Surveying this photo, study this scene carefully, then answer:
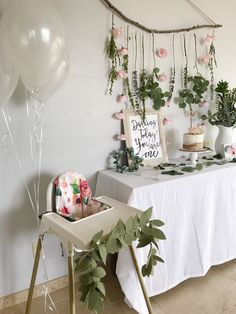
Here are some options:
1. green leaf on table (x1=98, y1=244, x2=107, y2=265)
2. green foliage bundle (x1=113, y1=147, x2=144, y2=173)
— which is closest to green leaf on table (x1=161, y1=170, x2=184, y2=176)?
green foliage bundle (x1=113, y1=147, x2=144, y2=173)

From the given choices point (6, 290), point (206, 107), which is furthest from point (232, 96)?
point (6, 290)

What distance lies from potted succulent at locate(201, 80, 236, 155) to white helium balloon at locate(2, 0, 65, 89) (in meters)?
1.35

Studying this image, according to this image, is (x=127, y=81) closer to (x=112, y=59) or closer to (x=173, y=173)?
(x=112, y=59)

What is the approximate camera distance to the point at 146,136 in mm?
1991

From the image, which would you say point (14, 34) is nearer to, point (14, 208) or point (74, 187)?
point (74, 187)

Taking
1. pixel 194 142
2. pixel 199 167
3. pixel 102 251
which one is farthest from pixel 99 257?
pixel 194 142

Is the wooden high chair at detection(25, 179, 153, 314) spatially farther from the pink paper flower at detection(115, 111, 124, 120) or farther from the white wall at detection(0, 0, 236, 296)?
the pink paper flower at detection(115, 111, 124, 120)

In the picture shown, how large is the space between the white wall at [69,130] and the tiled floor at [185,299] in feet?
0.56

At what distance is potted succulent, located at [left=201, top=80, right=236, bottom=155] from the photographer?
2135mm

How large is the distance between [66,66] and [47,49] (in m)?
0.25

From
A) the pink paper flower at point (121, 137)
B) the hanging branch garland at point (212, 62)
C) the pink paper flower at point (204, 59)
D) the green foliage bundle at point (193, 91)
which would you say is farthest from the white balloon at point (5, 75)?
the hanging branch garland at point (212, 62)

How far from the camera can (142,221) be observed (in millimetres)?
1328

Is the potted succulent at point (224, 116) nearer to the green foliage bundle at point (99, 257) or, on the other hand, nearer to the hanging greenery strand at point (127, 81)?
the hanging greenery strand at point (127, 81)

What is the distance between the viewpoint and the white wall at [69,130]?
1.64 m
